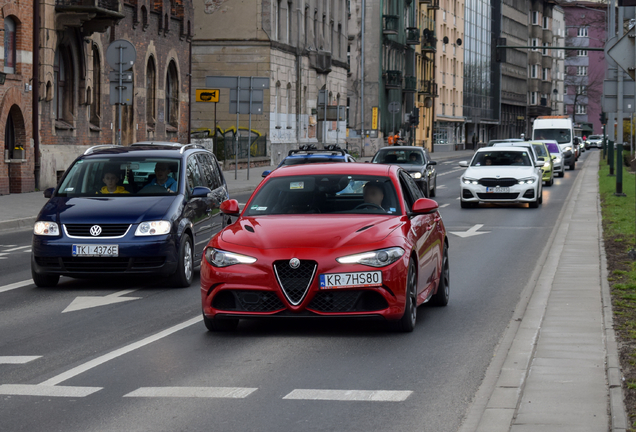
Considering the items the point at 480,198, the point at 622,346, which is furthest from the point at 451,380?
the point at 480,198

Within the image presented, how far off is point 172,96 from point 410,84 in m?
52.3

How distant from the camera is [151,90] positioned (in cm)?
4303

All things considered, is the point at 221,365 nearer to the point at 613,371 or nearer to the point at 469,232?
the point at 613,371

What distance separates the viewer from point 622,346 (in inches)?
331

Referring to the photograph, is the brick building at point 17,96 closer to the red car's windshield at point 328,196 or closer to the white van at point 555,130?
the red car's windshield at point 328,196

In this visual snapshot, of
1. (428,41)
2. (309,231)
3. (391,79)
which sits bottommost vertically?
(309,231)

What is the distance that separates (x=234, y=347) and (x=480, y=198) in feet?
65.0

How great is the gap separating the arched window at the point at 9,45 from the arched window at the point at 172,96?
1493cm

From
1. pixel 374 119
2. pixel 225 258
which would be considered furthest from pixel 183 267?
pixel 374 119

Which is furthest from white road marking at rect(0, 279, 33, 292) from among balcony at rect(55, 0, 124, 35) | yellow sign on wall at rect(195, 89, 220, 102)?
yellow sign on wall at rect(195, 89, 220, 102)

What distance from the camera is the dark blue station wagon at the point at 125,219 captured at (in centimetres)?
1227

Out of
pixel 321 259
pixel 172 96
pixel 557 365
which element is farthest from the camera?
pixel 172 96

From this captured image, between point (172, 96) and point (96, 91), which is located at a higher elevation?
point (172, 96)

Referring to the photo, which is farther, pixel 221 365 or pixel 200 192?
pixel 200 192
